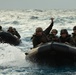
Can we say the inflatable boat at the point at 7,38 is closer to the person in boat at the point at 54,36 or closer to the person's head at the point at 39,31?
the person in boat at the point at 54,36

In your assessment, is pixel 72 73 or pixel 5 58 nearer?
pixel 72 73

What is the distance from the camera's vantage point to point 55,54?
988cm

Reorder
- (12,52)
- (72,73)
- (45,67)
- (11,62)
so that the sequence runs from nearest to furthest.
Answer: (72,73) < (45,67) < (11,62) < (12,52)

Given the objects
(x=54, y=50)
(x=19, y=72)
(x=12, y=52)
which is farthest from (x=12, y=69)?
(x=12, y=52)

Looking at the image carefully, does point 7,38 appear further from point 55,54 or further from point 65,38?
point 55,54

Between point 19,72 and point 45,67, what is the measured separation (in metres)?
0.85

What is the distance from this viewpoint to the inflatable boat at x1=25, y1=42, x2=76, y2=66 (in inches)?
386

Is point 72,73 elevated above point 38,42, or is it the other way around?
point 38,42

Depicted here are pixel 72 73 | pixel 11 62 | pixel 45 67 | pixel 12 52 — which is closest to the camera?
pixel 72 73

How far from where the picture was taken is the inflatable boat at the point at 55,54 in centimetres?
981

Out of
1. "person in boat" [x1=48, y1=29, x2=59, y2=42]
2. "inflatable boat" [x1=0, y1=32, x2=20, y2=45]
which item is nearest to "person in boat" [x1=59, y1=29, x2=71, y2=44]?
"person in boat" [x1=48, y1=29, x2=59, y2=42]

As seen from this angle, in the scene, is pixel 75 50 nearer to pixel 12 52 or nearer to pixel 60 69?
pixel 60 69

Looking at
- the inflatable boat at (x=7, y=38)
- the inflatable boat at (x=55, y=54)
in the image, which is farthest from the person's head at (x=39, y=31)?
the inflatable boat at (x=7, y=38)

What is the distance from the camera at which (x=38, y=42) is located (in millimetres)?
11062
